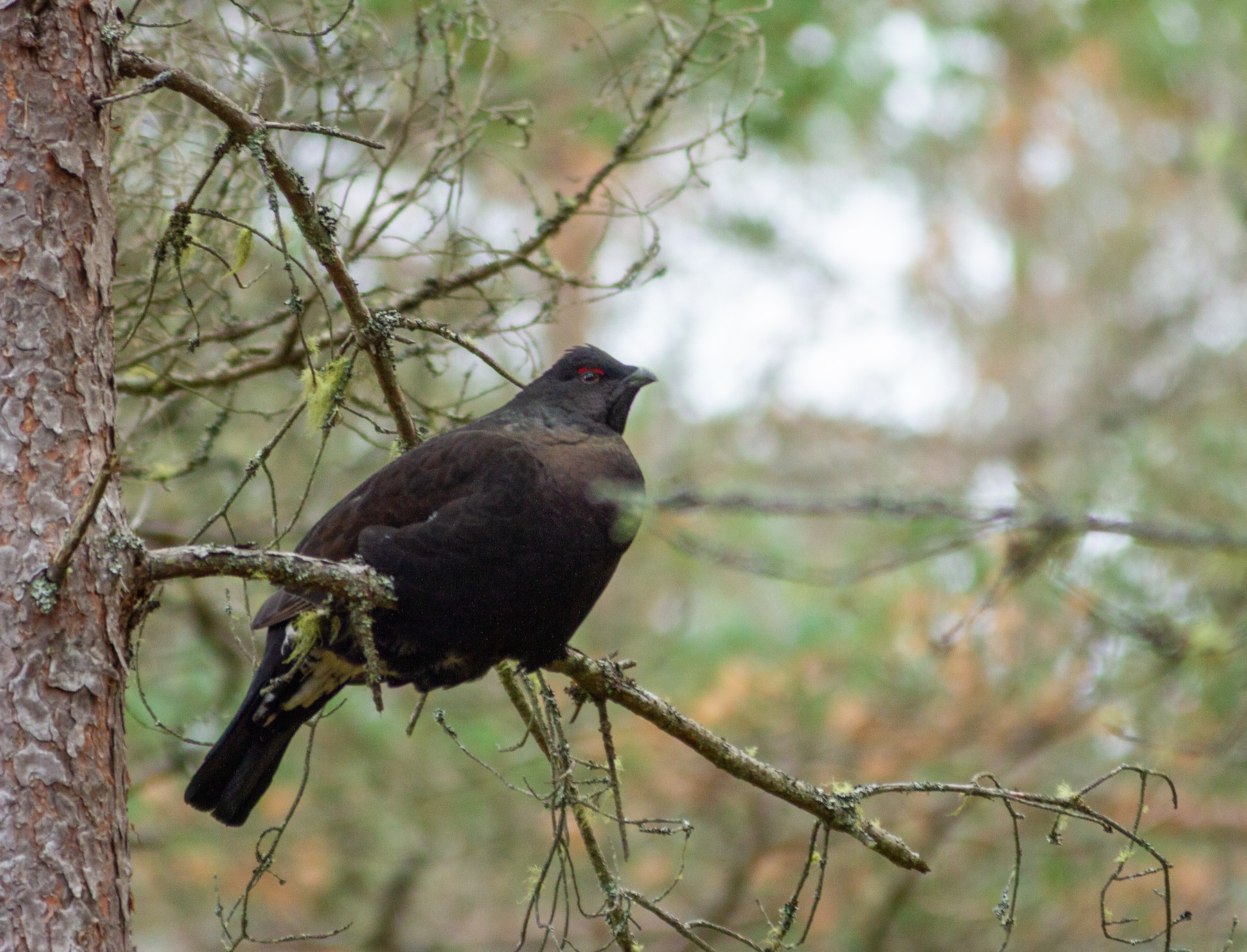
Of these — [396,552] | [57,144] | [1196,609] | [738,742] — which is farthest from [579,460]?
[738,742]

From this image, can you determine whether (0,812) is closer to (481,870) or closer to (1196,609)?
(1196,609)

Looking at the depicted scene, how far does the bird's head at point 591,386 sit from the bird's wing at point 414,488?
0.58m

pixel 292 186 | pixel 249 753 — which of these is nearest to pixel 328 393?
pixel 292 186

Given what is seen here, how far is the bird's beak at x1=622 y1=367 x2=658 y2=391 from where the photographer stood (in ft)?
15.2

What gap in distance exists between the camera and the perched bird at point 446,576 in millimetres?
3645

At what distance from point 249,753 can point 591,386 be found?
170 cm

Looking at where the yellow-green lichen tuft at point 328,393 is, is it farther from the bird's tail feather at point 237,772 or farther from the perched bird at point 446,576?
the bird's tail feather at point 237,772

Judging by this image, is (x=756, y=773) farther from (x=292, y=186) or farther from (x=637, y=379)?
(x=292, y=186)

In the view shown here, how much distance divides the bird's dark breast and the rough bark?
1042 mm

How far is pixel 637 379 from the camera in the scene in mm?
4637

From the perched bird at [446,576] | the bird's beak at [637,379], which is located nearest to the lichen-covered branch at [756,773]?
the perched bird at [446,576]

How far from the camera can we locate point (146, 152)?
14.4ft

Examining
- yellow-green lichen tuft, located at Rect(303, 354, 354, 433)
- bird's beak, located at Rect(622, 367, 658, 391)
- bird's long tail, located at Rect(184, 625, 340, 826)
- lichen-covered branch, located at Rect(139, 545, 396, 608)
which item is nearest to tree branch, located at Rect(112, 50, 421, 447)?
yellow-green lichen tuft, located at Rect(303, 354, 354, 433)

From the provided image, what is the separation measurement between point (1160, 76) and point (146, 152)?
8.67 metres
